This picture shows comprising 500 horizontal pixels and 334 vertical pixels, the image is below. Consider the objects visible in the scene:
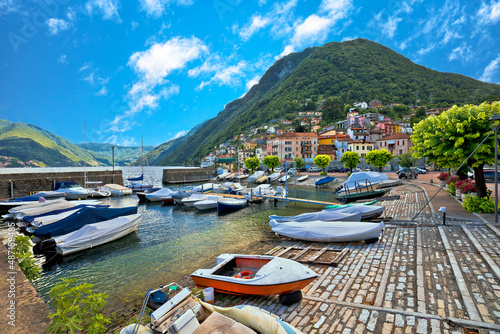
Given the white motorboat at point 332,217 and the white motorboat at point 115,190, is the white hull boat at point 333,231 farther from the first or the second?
the white motorboat at point 115,190

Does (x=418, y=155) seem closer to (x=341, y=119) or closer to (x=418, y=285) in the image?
(x=418, y=285)

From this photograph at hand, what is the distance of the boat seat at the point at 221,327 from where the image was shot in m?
4.06

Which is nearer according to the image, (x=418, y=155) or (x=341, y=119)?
(x=418, y=155)

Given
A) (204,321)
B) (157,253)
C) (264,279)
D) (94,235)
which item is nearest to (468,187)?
(264,279)

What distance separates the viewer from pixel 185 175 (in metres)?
67.1

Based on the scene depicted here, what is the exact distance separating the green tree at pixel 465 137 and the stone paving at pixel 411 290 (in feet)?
12.9

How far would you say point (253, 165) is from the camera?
231ft

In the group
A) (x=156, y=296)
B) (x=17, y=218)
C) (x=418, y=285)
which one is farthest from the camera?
(x=17, y=218)

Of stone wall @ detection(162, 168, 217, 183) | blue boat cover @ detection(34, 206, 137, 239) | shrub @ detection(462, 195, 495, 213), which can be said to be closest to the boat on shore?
shrub @ detection(462, 195, 495, 213)

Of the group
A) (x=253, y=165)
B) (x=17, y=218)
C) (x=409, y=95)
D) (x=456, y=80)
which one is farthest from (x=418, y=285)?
(x=456, y=80)

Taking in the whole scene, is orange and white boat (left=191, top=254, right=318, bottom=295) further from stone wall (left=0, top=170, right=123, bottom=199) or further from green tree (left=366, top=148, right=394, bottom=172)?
stone wall (left=0, top=170, right=123, bottom=199)

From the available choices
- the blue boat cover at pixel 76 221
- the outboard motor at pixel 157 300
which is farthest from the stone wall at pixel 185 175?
the outboard motor at pixel 157 300

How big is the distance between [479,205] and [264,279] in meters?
14.5

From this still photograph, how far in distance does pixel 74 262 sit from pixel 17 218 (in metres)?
12.2
